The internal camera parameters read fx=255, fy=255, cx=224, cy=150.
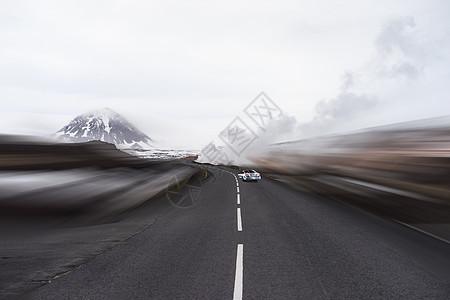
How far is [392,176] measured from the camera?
2844 centimetres

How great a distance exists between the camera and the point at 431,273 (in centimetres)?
462

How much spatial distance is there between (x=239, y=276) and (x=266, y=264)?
2.63 ft

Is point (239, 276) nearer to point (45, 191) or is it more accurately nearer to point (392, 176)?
Answer: point (45, 191)

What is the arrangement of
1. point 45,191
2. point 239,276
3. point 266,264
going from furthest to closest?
1. point 45,191
2. point 266,264
3. point 239,276

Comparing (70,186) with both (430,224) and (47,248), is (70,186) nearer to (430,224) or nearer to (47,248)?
(47,248)

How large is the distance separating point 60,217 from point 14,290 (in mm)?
6733

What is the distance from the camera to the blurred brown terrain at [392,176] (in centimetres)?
1084

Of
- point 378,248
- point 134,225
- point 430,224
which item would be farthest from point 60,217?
point 430,224

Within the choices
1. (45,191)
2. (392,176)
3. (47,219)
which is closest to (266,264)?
(47,219)

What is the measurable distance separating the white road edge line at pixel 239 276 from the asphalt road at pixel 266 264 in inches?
0.6

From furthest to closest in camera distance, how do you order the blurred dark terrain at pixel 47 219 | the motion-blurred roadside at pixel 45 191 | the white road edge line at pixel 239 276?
the motion-blurred roadside at pixel 45 191, the blurred dark terrain at pixel 47 219, the white road edge line at pixel 239 276

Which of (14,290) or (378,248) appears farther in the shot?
(378,248)

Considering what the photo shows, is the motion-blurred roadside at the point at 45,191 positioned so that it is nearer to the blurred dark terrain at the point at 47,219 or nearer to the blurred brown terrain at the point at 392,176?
the blurred dark terrain at the point at 47,219

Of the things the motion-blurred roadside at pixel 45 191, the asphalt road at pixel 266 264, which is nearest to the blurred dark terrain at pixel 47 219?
the motion-blurred roadside at pixel 45 191
